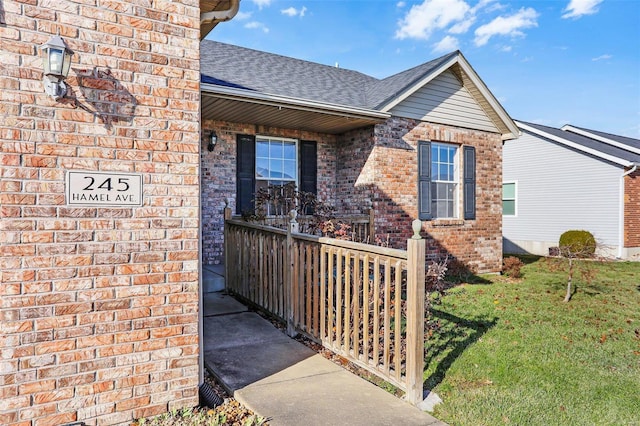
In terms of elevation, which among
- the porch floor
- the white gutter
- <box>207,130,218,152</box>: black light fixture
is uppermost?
the white gutter

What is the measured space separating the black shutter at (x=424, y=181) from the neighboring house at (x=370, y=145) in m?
0.03

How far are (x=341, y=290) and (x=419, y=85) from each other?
582cm

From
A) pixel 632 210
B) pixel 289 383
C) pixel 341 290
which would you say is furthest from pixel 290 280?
pixel 632 210

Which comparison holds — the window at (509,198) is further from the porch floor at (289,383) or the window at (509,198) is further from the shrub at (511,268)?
the porch floor at (289,383)

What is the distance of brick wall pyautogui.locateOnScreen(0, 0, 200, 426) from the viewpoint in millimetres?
2426

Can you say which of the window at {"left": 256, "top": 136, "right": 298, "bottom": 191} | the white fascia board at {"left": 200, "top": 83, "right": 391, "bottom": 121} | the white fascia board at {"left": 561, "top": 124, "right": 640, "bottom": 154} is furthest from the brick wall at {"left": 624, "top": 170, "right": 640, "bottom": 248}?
the window at {"left": 256, "top": 136, "right": 298, "bottom": 191}

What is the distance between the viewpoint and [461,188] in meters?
9.34

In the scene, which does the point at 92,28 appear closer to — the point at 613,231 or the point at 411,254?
the point at 411,254

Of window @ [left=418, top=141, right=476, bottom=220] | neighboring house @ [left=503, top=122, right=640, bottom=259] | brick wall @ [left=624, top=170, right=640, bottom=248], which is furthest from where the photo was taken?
neighboring house @ [left=503, top=122, right=640, bottom=259]

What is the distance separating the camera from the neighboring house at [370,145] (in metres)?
7.59

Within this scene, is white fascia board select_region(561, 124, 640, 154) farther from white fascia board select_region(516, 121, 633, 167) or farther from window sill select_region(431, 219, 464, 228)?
window sill select_region(431, 219, 464, 228)

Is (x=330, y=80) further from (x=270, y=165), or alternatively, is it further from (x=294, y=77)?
(x=270, y=165)

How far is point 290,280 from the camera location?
4688 mm

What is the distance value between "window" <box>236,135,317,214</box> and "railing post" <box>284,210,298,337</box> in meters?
3.07
